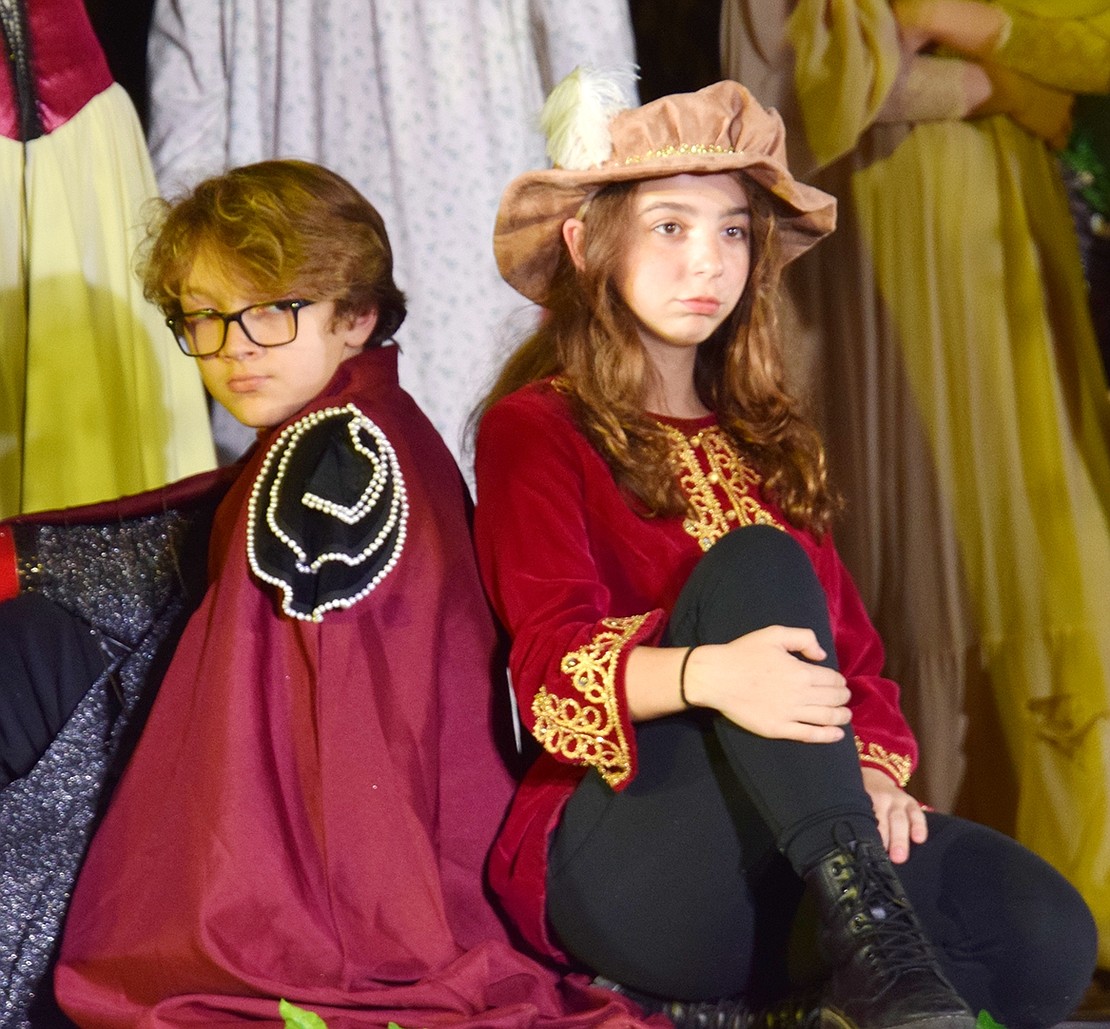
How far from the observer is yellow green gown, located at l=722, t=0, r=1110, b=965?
2.40 metres

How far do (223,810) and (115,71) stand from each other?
1661mm

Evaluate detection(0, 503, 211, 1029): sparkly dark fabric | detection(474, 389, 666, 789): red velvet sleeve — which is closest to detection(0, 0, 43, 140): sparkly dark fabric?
detection(0, 503, 211, 1029): sparkly dark fabric

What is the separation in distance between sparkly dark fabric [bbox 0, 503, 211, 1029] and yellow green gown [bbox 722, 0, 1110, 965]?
114cm

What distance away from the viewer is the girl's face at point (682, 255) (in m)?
1.71

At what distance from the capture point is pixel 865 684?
176 cm

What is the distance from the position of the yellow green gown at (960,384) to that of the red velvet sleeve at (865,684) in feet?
2.10

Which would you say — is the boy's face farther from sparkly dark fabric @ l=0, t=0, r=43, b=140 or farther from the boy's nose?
sparkly dark fabric @ l=0, t=0, r=43, b=140

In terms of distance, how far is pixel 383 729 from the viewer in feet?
5.16

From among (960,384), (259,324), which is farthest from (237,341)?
(960,384)

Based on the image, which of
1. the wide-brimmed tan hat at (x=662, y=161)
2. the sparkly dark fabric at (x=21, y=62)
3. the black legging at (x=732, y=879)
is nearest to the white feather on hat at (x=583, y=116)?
the wide-brimmed tan hat at (x=662, y=161)

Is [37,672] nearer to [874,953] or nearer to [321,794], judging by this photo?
[321,794]

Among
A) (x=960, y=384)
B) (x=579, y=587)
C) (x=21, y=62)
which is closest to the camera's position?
(x=579, y=587)

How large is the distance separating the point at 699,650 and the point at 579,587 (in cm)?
16

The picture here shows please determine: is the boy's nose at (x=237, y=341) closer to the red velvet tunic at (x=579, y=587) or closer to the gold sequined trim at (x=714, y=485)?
the red velvet tunic at (x=579, y=587)
